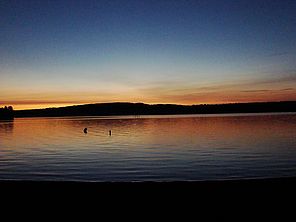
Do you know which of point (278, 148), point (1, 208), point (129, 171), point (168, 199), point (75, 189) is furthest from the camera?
point (278, 148)

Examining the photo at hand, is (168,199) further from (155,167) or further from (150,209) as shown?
(155,167)

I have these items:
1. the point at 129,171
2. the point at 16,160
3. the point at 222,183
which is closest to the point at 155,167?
the point at 129,171

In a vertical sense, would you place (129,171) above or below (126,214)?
below

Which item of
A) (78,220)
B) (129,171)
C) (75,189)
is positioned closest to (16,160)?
(129,171)

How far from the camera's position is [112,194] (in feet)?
24.9

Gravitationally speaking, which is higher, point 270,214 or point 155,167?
point 270,214

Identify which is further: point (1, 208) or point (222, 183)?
point (222, 183)

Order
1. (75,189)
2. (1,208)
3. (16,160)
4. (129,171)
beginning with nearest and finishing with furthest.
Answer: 1. (1,208)
2. (75,189)
3. (129,171)
4. (16,160)

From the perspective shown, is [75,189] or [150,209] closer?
[150,209]

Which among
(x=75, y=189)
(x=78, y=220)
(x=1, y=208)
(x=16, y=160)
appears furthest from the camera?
(x=16, y=160)

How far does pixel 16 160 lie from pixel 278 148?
3069 cm

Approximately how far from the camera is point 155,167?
1072 inches

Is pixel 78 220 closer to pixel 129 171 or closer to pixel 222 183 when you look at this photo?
pixel 222 183

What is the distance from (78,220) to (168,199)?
2.21 m
